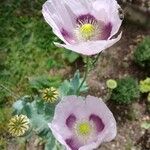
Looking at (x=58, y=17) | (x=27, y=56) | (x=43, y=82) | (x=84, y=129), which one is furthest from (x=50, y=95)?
(x=27, y=56)

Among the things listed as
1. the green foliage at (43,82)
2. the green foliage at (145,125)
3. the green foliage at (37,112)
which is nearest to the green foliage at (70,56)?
the green foliage at (43,82)

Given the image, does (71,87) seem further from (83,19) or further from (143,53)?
(143,53)

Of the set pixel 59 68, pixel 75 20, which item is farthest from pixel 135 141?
pixel 75 20

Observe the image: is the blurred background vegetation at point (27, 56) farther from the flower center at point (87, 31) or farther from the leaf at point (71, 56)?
the flower center at point (87, 31)

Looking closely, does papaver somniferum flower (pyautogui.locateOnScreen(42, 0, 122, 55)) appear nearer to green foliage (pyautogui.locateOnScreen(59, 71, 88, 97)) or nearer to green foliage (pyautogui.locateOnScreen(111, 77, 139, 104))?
green foliage (pyautogui.locateOnScreen(59, 71, 88, 97))

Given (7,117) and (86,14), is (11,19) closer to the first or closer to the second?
(7,117)
